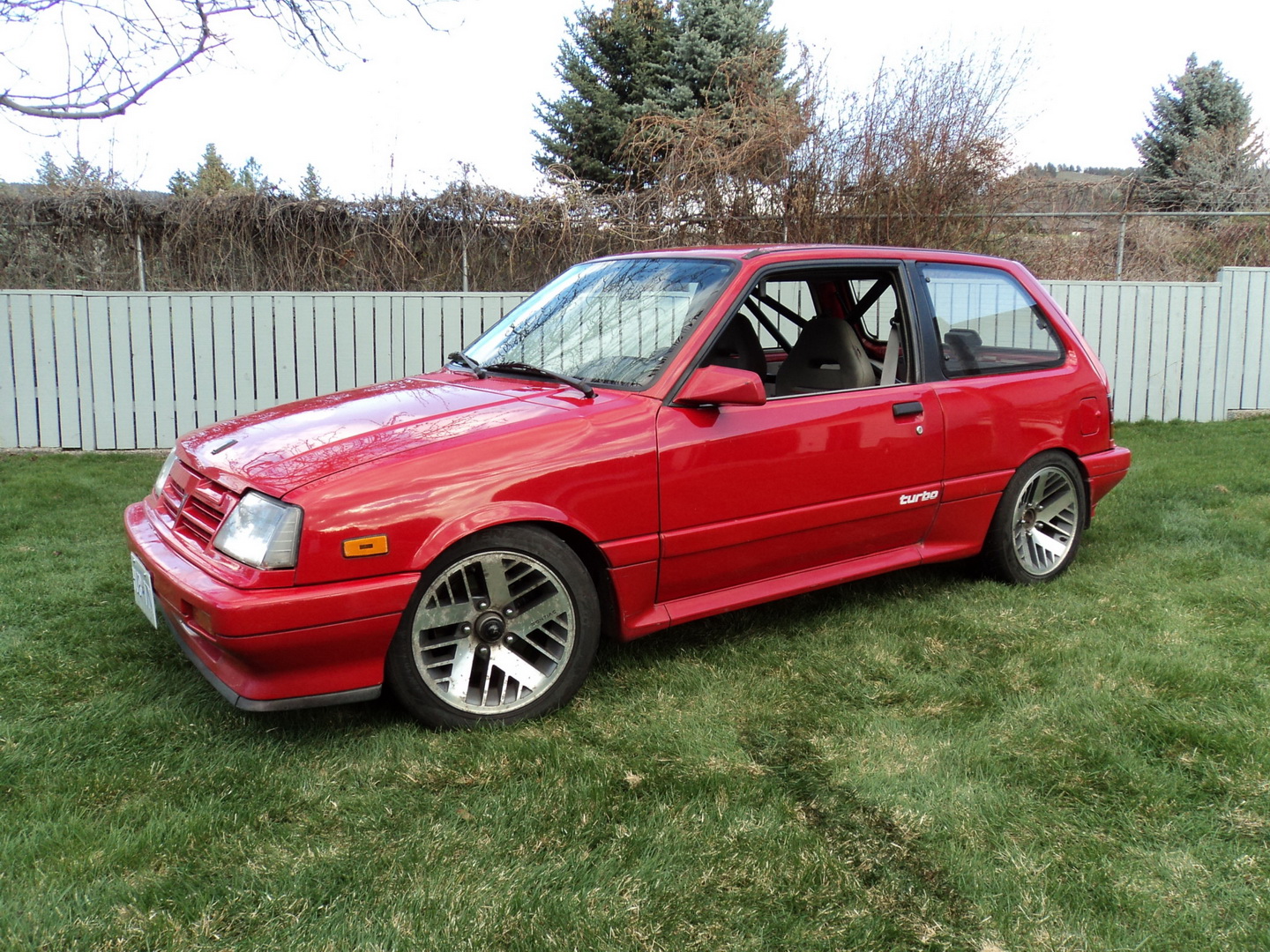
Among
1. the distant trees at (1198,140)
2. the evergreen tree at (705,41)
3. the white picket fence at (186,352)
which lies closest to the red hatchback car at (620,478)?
the white picket fence at (186,352)

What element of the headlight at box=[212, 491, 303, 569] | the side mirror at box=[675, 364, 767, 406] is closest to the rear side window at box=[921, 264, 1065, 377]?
the side mirror at box=[675, 364, 767, 406]

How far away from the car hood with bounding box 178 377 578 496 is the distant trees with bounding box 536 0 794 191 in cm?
1844

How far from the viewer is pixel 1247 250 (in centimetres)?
1222

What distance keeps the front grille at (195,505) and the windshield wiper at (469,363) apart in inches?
47.0

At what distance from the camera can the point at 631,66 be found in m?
24.8

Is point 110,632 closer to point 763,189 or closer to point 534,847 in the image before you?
point 534,847

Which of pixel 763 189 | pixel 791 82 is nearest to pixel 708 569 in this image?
pixel 763 189

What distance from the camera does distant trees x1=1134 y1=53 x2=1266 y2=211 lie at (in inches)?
863

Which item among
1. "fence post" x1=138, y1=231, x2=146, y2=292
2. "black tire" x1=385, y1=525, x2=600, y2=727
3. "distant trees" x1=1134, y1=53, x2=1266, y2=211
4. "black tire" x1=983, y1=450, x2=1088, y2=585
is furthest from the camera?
"distant trees" x1=1134, y1=53, x2=1266, y2=211

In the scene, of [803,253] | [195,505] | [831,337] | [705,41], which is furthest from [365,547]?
[705,41]

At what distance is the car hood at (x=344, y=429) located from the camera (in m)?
3.15

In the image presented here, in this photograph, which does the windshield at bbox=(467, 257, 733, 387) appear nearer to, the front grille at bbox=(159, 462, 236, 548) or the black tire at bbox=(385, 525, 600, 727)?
the black tire at bbox=(385, 525, 600, 727)

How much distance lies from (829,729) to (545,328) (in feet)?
6.76

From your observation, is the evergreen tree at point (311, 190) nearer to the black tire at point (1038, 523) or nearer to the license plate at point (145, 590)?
the license plate at point (145, 590)
